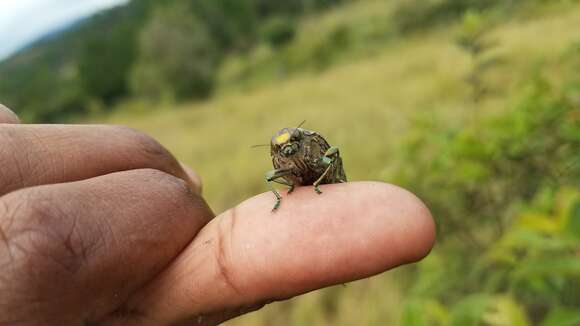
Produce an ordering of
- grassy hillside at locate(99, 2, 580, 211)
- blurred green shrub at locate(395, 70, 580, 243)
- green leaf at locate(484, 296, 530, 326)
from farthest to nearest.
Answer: grassy hillside at locate(99, 2, 580, 211), blurred green shrub at locate(395, 70, 580, 243), green leaf at locate(484, 296, 530, 326)

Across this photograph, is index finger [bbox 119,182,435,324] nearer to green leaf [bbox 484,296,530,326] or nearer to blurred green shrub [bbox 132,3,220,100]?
green leaf [bbox 484,296,530,326]

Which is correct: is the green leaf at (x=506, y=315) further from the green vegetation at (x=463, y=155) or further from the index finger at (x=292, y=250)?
the index finger at (x=292, y=250)

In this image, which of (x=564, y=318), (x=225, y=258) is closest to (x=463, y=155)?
(x=564, y=318)

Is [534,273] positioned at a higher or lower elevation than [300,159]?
lower

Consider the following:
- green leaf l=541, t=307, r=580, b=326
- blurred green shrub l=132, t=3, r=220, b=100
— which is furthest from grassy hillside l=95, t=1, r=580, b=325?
blurred green shrub l=132, t=3, r=220, b=100

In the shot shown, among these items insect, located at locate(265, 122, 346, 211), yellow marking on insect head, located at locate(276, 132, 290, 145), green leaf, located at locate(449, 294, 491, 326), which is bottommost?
green leaf, located at locate(449, 294, 491, 326)

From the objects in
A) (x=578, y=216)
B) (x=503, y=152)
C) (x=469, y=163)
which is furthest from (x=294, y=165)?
(x=503, y=152)

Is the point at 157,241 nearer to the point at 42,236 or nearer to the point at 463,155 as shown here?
the point at 42,236
